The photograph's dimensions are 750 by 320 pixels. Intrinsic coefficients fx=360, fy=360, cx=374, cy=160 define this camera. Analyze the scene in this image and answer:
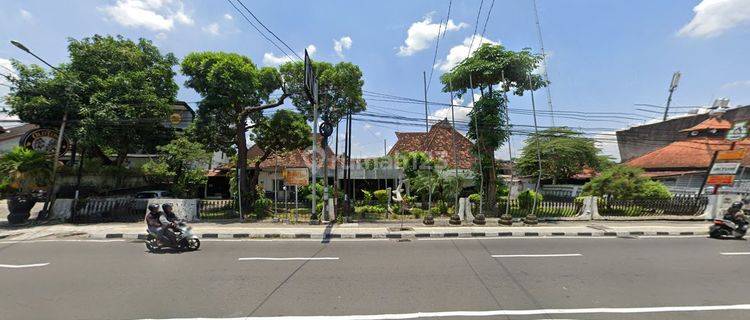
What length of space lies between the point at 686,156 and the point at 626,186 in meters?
12.1

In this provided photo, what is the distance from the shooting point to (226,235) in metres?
12.4

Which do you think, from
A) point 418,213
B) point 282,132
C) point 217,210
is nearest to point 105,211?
point 217,210

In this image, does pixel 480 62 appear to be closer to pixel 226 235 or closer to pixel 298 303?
pixel 226 235

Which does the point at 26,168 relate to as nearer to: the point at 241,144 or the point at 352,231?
the point at 241,144

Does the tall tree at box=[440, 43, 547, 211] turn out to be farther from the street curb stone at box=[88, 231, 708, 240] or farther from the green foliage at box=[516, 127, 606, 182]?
the green foliage at box=[516, 127, 606, 182]

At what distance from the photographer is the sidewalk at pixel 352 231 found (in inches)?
486

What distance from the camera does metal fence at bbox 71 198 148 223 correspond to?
15391 millimetres

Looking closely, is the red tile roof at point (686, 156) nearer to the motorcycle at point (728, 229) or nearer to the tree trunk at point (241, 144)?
the motorcycle at point (728, 229)

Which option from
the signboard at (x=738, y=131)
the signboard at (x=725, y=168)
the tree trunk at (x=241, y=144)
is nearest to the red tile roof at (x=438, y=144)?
the signboard at (x=725, y=168)

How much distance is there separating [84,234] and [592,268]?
51.3 feet

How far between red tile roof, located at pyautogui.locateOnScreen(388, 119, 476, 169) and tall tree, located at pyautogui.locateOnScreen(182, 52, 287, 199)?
12498mm

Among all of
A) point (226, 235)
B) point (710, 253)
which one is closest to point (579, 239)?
point (710, 253)

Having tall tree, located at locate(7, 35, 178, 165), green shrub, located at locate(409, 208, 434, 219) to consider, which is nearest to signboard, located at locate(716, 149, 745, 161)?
green shrub, located at locate(409, 208, 434, 219)

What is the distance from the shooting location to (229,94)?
16.5m
